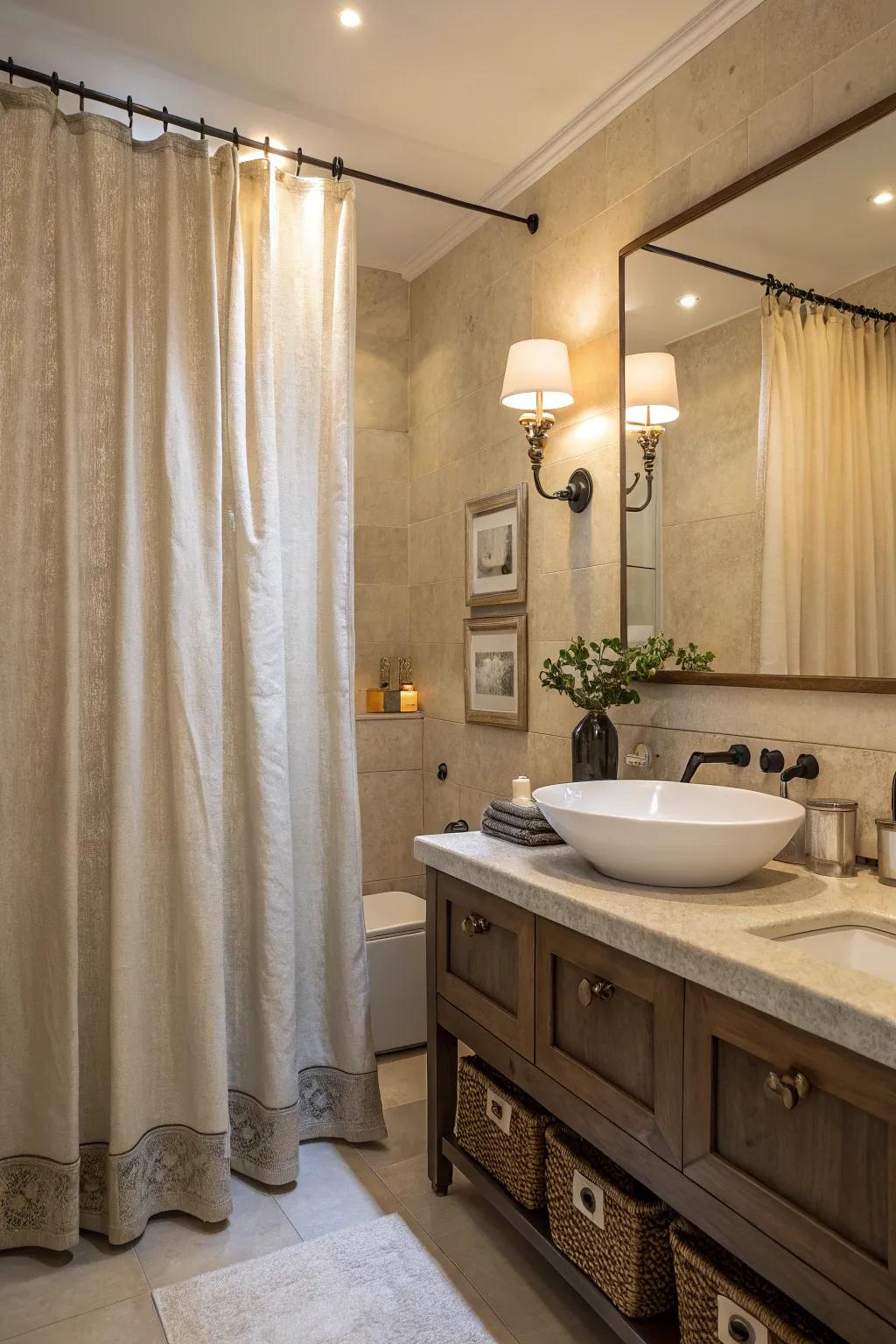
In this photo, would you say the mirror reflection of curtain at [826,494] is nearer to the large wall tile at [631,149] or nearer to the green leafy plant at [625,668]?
the green leafy plant at [625,668]

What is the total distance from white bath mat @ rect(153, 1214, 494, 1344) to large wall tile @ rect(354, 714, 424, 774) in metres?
1.63

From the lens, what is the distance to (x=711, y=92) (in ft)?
6.69

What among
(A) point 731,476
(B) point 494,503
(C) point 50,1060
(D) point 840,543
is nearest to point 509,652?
(B) point 494,503

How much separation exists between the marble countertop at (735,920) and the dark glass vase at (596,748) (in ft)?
0.88

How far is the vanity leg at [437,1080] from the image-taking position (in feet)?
6.80

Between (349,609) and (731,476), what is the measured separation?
3.13ft

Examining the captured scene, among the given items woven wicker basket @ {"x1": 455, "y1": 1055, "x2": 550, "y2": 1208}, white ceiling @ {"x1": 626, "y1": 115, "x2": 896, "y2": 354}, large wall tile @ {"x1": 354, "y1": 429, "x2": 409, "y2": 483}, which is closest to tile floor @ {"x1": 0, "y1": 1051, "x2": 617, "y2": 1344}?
woven wicker basket @ {"x1": 455, "y1": 1055, "x2": 550, "y2": 1208}

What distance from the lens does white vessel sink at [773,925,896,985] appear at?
1.38m

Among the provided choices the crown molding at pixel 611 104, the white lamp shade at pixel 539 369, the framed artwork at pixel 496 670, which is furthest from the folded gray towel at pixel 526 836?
the crown molding at pixel 611 104

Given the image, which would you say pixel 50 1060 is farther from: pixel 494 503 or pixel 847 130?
pixel 847 130

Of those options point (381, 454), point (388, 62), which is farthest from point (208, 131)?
point (381, 454)

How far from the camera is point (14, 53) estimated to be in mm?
2219

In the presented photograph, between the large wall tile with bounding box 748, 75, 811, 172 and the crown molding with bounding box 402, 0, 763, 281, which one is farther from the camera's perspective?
the crown molding with bounding box 402, 0, 763, 281

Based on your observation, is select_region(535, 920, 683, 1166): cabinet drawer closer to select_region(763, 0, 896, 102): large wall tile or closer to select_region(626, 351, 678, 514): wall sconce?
select_region(626, 351, 678, 514): wall sconce
